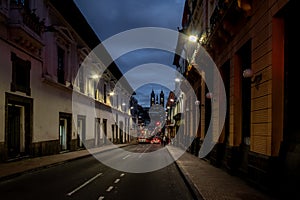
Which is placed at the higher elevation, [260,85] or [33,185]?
[260,85]

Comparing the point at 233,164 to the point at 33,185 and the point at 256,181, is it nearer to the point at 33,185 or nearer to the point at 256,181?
the point at 256,181

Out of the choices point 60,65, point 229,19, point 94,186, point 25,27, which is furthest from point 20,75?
point 229,19

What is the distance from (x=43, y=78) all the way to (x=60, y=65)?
188 inches

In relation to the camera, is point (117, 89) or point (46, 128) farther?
point (117, 89)

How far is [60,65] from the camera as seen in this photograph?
25.6 meters

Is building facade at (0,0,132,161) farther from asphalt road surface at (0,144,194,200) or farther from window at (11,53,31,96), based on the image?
asphalt road surface at (0,144,194,200)

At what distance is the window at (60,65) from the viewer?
81.6 ft

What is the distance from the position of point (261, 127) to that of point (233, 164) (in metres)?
3.55

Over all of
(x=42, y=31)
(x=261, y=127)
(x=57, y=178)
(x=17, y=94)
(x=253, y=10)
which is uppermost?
(x=42, y=31)

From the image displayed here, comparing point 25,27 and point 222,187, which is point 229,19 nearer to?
point 222,187

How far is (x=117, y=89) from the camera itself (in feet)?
177

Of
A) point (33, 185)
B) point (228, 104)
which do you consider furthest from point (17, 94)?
point (228, 104)

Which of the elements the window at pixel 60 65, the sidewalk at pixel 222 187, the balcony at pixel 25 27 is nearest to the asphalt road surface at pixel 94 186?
the sidewalk at pixel 222 187

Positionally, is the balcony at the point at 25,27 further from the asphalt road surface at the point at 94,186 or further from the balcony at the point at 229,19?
the balcony at the point at 229,19
